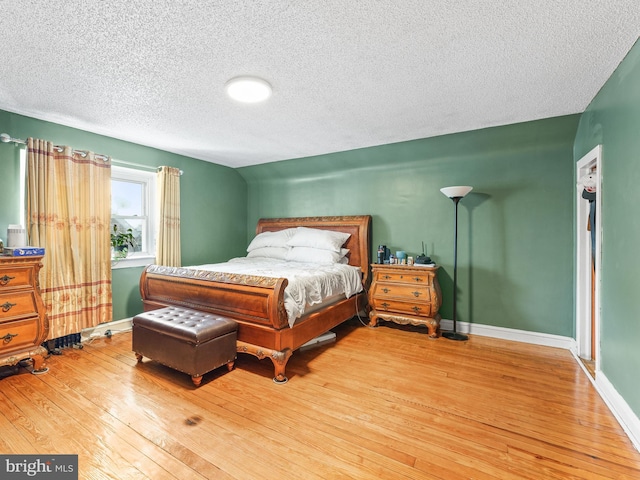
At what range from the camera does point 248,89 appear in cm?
235

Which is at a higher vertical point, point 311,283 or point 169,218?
point 169,218

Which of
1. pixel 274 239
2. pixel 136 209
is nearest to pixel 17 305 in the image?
pixel 136 209

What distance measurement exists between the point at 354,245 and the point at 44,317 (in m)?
3.36

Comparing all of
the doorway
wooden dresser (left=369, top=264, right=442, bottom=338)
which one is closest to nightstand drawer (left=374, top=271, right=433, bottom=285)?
wooden dresser (left=369, top=264, right=442, bottom=338)

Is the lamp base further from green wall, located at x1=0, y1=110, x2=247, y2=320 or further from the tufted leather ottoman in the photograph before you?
green wall, located at x1=0, y1=110, x2=247, y2=320

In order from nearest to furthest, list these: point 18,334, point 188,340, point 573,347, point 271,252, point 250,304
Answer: point 188,340
point 18,334
point 250,304
point 573,347
point 271,252

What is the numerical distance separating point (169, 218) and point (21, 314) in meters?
1.85

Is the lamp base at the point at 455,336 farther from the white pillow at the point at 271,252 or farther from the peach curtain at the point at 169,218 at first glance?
the peach curtain at the point at 169,218

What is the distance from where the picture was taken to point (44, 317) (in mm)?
2568

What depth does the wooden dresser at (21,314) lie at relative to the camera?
237cm

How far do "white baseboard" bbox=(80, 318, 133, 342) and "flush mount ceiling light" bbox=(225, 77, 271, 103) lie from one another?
9.73 feet

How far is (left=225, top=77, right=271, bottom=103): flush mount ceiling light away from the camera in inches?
88.6

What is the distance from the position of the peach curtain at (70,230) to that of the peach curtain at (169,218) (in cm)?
60

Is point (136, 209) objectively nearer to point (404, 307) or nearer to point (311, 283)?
point (311, 283)
